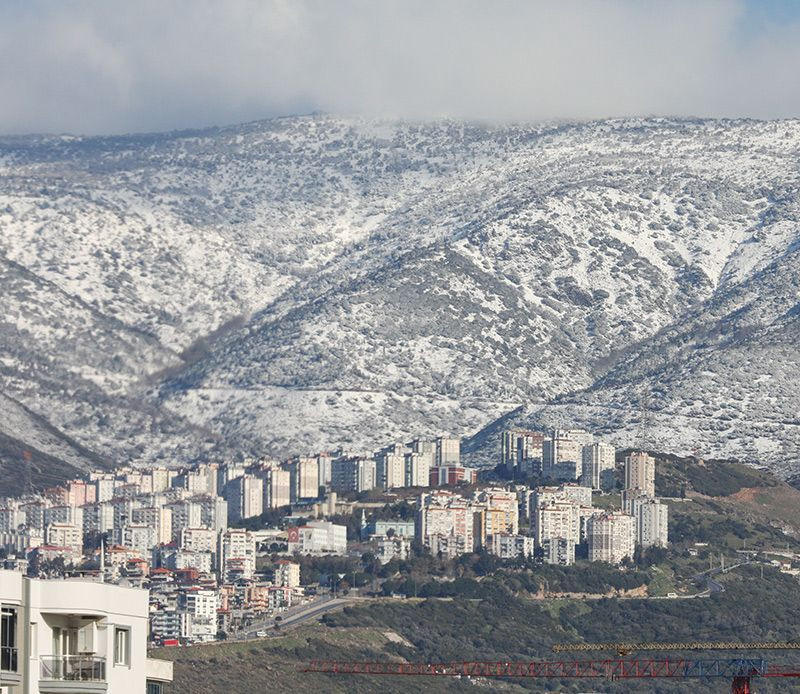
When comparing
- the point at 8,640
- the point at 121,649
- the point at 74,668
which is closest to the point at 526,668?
the point at 121,649

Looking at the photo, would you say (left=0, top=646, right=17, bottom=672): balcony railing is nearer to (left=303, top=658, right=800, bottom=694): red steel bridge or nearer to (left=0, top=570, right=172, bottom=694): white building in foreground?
(left=0, top=570, right=172, bottom=694): white building in foreground

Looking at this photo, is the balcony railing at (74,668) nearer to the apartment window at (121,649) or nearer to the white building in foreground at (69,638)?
the white building in foreground at (69,638)

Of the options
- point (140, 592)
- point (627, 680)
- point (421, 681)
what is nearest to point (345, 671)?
point (421, 681)

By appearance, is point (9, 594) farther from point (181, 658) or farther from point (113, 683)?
point (181, 658)

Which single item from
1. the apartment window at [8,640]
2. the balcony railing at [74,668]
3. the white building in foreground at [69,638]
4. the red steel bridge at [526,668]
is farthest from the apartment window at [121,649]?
the red steel bridge at [526,668]

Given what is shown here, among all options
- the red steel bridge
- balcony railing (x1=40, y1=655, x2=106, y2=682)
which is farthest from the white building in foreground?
the red steel bridge
